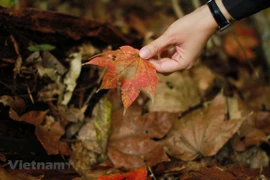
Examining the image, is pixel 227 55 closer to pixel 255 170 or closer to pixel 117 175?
pixel 255 170

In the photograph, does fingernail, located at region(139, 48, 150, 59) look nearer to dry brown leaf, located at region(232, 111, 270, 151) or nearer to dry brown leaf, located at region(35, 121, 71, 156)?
dry brown leaf, located at region(35, 121, 71, 156)

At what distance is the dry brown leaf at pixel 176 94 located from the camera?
147cm

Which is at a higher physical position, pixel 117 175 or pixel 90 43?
pixel 90 43

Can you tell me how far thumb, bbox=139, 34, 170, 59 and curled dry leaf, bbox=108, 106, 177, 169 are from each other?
1.13 feet

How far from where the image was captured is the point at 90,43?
152 centimetres

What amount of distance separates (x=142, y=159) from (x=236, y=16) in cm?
71

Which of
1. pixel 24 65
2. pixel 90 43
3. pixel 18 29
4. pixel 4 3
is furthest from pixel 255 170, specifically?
pixel 4 3

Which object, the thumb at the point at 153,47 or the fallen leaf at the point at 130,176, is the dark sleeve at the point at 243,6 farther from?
the fallen leaf at the point at 130,176

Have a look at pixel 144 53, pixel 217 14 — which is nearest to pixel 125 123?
pixel 144 53

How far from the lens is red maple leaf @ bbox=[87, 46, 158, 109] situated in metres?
0.97

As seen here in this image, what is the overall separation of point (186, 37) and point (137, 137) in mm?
504

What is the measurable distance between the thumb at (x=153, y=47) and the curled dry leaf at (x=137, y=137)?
343 millimetres

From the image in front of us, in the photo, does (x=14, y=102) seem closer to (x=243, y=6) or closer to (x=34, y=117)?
(x=34, y=117)

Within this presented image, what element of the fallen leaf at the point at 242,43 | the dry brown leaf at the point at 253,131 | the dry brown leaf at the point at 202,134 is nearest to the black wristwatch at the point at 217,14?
the dry brown leaf at the point at 202,134
